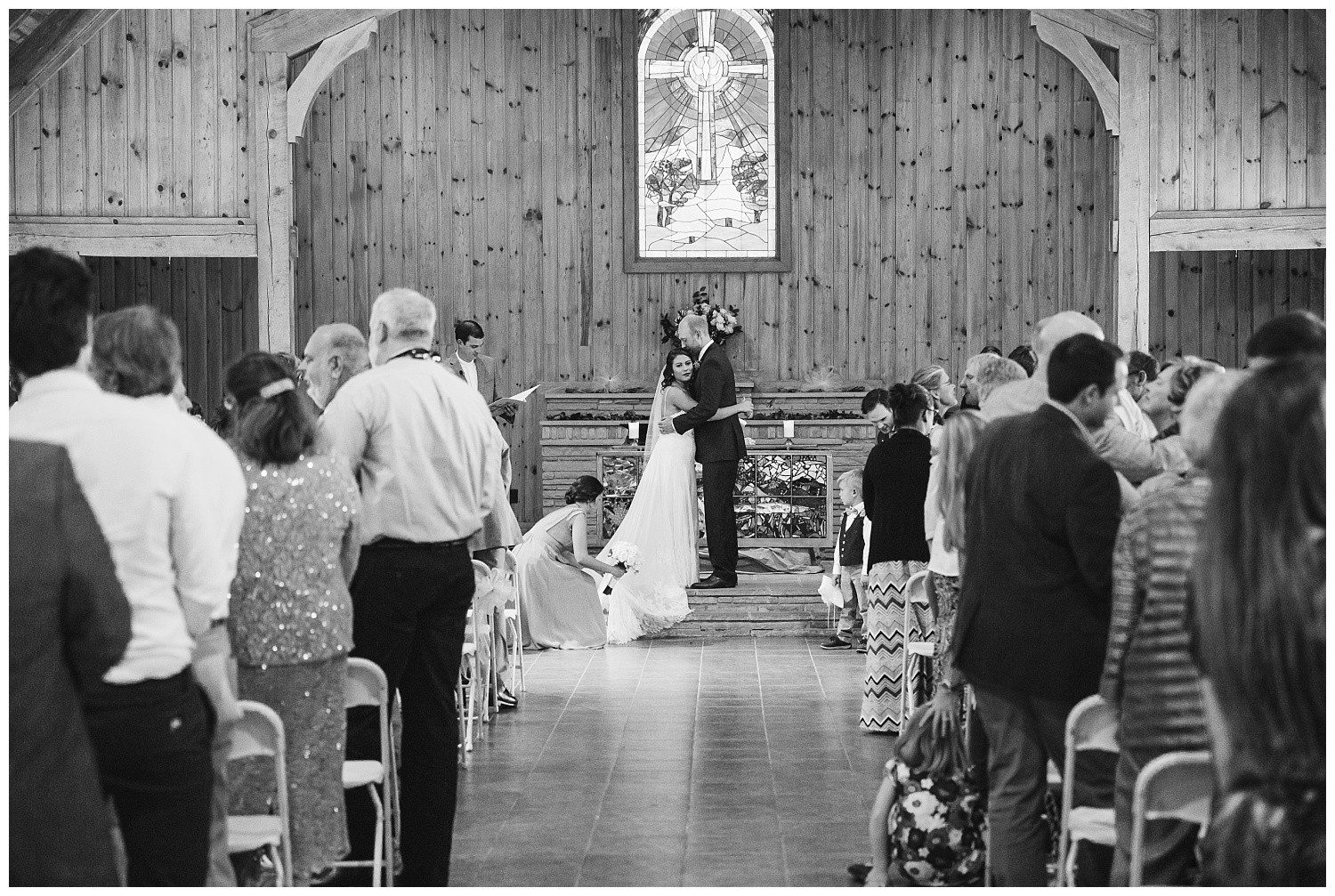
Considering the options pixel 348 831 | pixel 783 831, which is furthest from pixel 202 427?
pixel 783 831

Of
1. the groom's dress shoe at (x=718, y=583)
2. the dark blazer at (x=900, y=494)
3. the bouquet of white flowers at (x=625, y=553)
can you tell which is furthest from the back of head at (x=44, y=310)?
the groom's dress shoe at (x=718, y=583)

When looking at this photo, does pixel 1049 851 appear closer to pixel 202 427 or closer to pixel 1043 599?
pixel 1043 599

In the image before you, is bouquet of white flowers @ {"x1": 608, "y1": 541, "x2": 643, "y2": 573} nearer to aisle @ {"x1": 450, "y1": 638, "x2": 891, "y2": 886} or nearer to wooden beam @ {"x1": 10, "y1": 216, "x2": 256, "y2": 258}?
aisle @ {"x1": 450, "y1": 638, "x2": 891, "y2": 886}

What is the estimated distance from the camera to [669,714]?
7.07m

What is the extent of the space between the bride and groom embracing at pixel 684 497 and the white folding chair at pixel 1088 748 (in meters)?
6.27

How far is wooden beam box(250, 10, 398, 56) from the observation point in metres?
9.59

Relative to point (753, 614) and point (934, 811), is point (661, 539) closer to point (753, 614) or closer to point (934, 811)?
point (753, 614)

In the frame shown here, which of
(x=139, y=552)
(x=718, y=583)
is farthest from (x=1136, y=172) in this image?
(x=139, y=552)

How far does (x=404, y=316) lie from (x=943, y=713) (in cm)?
181

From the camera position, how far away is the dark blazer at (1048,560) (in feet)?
11.1

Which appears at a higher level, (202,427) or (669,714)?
(202,427)

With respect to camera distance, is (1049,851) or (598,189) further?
(598,189)

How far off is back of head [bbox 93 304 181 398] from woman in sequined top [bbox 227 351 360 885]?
2.48 feet

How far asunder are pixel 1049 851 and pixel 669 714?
11.5ft
